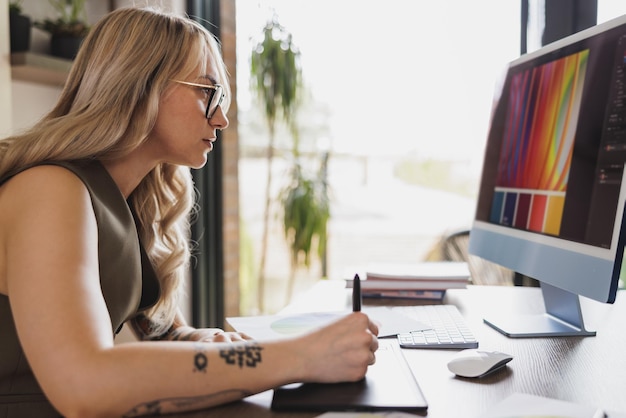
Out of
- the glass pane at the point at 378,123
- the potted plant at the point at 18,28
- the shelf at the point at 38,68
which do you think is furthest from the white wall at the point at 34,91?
the glass pane at the point at 378,123

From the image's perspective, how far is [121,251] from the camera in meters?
1.02

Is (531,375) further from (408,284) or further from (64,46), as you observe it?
(64,46)

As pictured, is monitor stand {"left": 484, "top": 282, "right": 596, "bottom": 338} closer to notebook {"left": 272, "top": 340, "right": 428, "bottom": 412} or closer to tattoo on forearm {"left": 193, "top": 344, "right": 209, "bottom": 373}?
notebook {"left": 272, "top": 340, "right": 428, "bottom": 412}

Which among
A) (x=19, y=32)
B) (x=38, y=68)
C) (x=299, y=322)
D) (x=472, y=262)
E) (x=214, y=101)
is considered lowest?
(x=472, y=262)

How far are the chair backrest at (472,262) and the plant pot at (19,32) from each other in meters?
1.67

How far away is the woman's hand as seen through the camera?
75cm

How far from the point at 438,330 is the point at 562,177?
360mm

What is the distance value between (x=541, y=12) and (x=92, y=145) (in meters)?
1.61

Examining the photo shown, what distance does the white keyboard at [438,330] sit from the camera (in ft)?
3.33

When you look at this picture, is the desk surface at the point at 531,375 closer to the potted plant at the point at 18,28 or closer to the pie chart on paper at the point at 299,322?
the pie chart on paper at the point at 299,322

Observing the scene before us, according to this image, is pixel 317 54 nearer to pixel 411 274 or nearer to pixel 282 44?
pixel 282 44

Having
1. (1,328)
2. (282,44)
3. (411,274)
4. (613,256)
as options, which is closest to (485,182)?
(411,274)

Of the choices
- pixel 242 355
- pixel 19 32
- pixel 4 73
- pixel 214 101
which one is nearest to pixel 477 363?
pixel 242 355

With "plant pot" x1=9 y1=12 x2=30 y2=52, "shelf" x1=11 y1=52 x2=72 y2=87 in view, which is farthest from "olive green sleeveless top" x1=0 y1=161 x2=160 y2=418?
"plant pot" x1=9 y1=12 x2=30 y2=52
